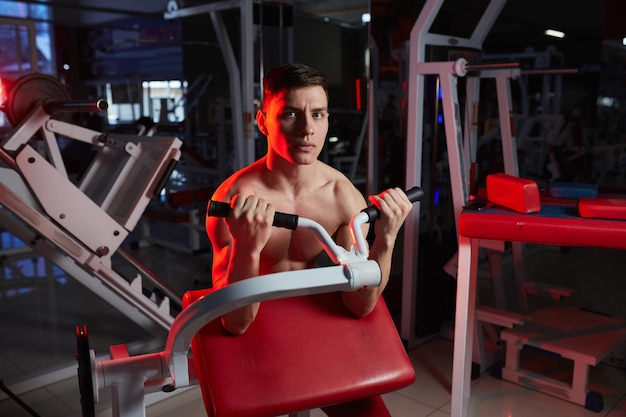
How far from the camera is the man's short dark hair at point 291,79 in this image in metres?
1.28

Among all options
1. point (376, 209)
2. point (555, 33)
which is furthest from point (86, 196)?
point (555, 33)

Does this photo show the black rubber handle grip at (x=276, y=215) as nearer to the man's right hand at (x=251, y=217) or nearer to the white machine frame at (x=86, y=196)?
the man's right hand at (x=251, y=217)

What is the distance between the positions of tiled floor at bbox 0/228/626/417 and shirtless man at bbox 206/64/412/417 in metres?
1.27

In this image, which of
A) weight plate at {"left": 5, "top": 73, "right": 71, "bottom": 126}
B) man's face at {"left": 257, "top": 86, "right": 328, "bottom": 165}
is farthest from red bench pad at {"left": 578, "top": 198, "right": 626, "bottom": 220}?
weight plate at {"left": 5, "top": 73, "right": 71, "bottom": 126}

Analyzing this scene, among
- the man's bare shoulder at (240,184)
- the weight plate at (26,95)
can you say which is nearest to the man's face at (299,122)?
the man's bare shoulder at (240,184)

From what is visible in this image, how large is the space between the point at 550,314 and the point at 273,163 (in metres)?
2.09

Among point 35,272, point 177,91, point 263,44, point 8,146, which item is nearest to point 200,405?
point 8,146

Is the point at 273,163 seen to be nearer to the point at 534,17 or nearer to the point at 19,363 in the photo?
the point at 19,363

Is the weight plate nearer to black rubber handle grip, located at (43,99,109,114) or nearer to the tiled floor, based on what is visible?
black rubber handle grip, located at (43,99,109,114)

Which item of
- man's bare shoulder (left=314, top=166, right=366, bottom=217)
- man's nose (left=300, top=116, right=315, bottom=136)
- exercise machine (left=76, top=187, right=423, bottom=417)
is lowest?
exercise machine (left=76, top=187, right=423, bottom=417)

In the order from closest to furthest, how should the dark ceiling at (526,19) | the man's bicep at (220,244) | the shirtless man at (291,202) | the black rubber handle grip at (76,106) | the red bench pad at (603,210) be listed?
the shirtless man at (291,202), the man's bicep at (220,244), the red bench pad at (603,210), the black rubber handle grip at (76,106), the dark ceiling at (526,19)

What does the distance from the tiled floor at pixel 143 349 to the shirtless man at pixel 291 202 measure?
1273 mm

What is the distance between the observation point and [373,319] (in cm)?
138

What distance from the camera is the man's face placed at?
1.28 meters
